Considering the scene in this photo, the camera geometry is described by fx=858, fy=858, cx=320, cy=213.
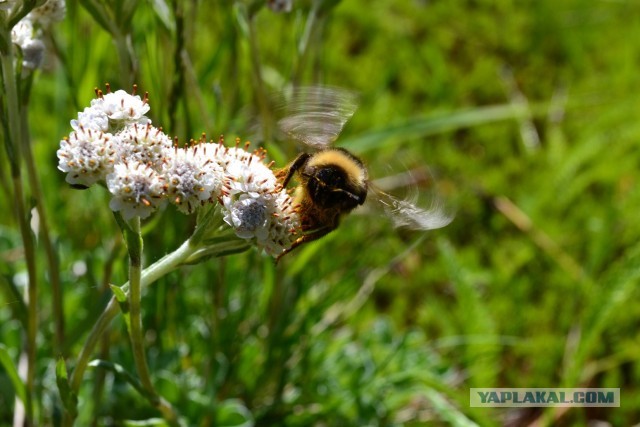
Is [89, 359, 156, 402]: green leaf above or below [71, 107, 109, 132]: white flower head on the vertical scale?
below

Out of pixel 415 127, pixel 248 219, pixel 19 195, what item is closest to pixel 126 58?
pixel 19 195

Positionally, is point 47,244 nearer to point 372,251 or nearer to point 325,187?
point 325,187

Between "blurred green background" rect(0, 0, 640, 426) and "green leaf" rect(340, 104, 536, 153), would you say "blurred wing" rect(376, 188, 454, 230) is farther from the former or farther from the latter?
"green leaf" rect(340, 104, 536, 153)

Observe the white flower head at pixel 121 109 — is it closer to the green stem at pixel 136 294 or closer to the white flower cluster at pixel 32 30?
the green stem at pixel 136 294

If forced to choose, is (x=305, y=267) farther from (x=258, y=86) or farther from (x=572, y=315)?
(x=572, y=315)

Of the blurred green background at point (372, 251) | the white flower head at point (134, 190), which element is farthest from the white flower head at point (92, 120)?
the blurred green background at point (372, 251)

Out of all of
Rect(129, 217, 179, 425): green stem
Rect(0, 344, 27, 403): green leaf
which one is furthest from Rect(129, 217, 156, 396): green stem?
Rect(0, 344, 27, 403): green leaf
